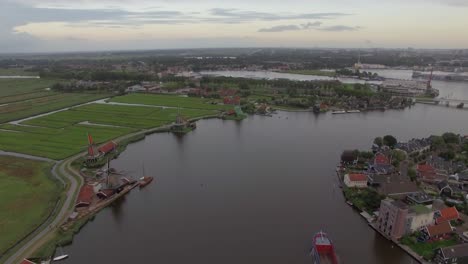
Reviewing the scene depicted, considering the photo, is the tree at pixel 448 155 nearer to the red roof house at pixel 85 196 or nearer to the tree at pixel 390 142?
the tree at pixel 390 142

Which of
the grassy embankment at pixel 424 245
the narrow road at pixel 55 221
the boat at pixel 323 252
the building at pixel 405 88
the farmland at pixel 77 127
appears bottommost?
the grassy embankment at pixel 424 245

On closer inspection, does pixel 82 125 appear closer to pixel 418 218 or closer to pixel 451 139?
pixel 418 218

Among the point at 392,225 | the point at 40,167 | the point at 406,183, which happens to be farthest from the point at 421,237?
the point at 40,167

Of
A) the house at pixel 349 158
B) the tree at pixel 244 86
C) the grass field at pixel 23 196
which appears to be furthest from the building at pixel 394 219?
the tree at pixel 244 86

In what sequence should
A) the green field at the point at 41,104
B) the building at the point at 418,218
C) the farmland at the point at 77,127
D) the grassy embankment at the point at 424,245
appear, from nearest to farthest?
the grassy embankment at the point at 424,245 < the building at the point at 418,218 < the farmland at the point at 77,127 < the green field at the point at 41,104

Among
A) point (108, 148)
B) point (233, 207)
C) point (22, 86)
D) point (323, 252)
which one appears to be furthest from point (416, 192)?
point (22, 86)

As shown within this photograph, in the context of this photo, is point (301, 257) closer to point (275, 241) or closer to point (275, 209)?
point (275, 241)
